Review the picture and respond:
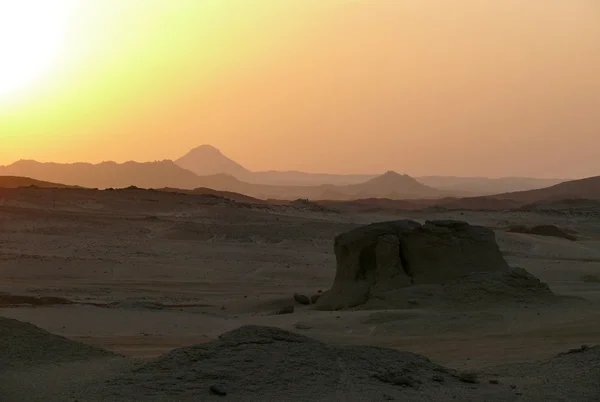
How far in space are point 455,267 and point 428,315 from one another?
95.5 inches

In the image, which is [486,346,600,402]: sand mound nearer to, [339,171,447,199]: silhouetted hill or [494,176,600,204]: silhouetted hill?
[494,176,600,204]: silhouetted hill

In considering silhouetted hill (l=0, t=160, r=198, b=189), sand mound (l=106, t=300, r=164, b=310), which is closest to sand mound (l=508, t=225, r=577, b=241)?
sand mound (l=106, t=300, r=164, b=310)

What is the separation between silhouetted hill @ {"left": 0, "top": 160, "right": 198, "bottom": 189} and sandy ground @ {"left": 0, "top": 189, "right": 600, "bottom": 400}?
89001 millimetres

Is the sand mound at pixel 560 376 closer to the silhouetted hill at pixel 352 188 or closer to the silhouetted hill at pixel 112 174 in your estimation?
the silhouetted hill at pixel 112 174

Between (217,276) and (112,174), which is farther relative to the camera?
(112,174)

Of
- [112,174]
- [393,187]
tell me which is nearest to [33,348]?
[112,174]

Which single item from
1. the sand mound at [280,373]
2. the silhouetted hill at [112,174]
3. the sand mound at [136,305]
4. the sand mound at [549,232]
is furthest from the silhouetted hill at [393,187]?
the sand mound at [280,373]

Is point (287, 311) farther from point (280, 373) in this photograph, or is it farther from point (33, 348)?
point (280, 373)

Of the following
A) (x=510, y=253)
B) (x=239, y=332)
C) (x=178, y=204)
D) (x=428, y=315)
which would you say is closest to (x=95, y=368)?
(x=239, y=332)

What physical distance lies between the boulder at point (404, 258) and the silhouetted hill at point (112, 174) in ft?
375

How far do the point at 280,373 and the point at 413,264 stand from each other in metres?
8.46

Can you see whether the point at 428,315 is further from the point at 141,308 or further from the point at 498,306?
the point at 141,308

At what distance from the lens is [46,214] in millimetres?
35406

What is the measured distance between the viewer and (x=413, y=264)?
1638 centimetres
